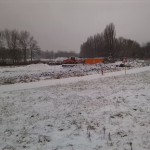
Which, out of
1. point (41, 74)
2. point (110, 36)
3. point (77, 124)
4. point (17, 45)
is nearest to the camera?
point (77, 124)

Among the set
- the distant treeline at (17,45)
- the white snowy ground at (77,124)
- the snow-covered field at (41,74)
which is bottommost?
the white snowy ground at (77,124)

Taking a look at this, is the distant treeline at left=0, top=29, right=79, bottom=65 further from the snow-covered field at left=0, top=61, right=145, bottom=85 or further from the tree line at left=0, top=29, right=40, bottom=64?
the snow-covered field at left=0, top=61, right=145, bottom=85

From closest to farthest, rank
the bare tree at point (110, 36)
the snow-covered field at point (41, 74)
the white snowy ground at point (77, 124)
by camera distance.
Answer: the white snowy ground at point (77, 124)
the snow-covered field at point (41, 74)
the bare tree at point (110, 36)

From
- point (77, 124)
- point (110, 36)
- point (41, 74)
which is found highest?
point (110, 36)

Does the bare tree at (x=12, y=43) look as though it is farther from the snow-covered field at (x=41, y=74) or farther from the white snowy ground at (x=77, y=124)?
the white snowy ground at (x=77, y=124)

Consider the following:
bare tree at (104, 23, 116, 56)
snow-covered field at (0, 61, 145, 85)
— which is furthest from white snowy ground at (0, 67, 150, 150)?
bare tree at (104, 23, 116, 56)

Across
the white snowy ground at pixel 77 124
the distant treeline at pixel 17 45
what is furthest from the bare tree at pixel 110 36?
the white snowy ground at pixel 77 124

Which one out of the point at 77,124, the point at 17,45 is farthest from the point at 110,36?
the point at 77,124

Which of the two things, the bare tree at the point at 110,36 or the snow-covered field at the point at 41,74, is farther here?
the bare tree at the point at 110,36

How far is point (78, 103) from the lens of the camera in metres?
8.81

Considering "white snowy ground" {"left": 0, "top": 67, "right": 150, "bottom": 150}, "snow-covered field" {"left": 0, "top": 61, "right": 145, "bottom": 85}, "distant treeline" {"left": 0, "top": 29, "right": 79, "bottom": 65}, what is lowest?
"white snowy ground" {"left": 0, "top": 67, "right": 150, "bottom": 150}

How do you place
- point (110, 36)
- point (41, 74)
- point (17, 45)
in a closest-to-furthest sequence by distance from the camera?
point (41, 74)
point (110, 36)
point (17, 45)

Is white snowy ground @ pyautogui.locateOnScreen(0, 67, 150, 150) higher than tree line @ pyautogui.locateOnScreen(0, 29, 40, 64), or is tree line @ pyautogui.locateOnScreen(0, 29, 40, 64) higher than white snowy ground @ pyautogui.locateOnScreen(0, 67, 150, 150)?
tree line @ pyautogui.locateOnScreen(0, 29, 40, 64)

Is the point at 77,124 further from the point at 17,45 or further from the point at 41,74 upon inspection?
the point at 17,45
